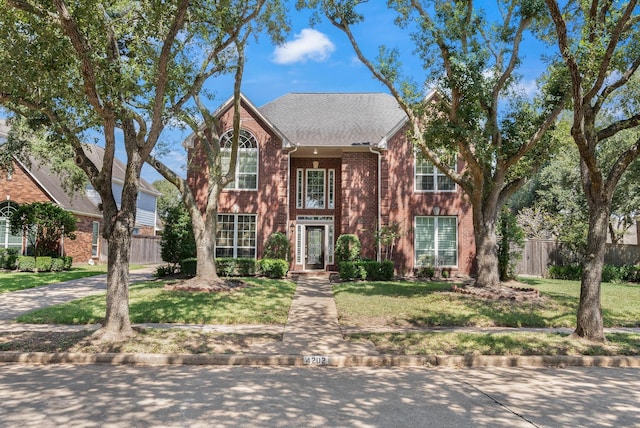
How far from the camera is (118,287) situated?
8508mm

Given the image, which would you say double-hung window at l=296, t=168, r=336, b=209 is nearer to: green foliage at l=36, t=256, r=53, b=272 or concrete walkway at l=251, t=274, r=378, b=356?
concrete walkway at l=251, t=274, r=378, b=356

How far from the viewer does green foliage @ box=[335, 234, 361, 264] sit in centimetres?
1945

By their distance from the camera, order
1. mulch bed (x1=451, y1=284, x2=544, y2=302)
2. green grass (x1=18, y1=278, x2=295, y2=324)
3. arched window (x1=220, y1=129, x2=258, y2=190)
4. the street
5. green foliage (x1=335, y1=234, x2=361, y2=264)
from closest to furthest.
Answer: the street < green grass (x1=18, y1=278, x2=295, y2=324) < mulch bed (x1=451, y1=284, x2=544, y2=302) < green foliage (x1=335, y1=234, x2=361, y2=264) < arched window (x1=220, y1=129, x2=258, y2=190)

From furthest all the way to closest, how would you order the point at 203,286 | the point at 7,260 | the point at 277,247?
the point at 7,260
the point at 277,247
the point at 203,286

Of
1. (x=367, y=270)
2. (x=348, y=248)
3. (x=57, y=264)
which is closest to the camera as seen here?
(x=367, y=270)

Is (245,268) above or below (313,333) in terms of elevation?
above

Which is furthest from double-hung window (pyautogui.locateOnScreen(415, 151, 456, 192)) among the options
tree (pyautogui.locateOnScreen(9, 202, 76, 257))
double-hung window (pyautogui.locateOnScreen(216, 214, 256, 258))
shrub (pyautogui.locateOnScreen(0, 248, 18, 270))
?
shrub (pyautogui.locateOnScreen(0, 248, 18, 270))

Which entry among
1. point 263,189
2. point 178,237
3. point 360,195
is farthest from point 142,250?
point 360,195

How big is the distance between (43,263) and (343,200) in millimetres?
15012

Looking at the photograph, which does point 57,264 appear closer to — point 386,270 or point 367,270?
point 367,270

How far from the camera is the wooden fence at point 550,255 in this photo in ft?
76.6

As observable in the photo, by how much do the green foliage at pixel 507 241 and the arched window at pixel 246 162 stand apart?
11269 mm

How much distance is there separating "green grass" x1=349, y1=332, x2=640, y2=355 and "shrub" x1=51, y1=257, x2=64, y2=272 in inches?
754

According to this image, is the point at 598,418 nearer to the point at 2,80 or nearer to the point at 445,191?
the point at 2,80
